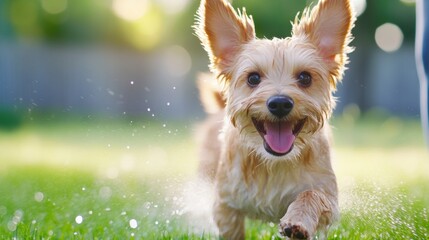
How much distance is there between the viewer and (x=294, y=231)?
342 centimetres

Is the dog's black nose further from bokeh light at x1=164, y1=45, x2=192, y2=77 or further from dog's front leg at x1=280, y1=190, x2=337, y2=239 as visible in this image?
bokeh light at x1=164, y1=45, x2=192, y2=77

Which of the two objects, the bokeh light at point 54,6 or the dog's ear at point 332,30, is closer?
the dog's ear at point 332,30

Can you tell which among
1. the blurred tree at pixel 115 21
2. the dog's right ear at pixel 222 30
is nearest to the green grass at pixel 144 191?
the dog's right ear at pixel 222 30

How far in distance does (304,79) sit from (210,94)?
1984 mm

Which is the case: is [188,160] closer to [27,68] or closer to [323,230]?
[323,230]

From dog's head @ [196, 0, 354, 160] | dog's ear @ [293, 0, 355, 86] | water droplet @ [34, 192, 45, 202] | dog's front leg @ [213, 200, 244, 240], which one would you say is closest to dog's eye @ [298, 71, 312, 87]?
dog's head @ [196, 0, 354, 160]

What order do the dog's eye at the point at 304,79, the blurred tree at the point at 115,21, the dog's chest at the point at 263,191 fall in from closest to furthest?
the dog's eye at the point at 304,79 → the dog's chest at the point at 263,191 → the blurred tree at the point at 115,21

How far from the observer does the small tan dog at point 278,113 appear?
369cm

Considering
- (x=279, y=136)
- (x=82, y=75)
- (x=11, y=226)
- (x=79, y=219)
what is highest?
(x=279, y=136)

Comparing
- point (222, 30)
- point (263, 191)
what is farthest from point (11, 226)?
point (222, 30)

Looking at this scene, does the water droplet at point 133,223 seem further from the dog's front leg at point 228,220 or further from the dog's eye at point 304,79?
the dog's eye at point 304,79

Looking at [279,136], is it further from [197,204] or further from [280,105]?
[197,204]

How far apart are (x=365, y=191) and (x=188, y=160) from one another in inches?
85.0

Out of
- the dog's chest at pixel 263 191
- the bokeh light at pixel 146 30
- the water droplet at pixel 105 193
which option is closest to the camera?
the dog's chest at pixel 263 191
